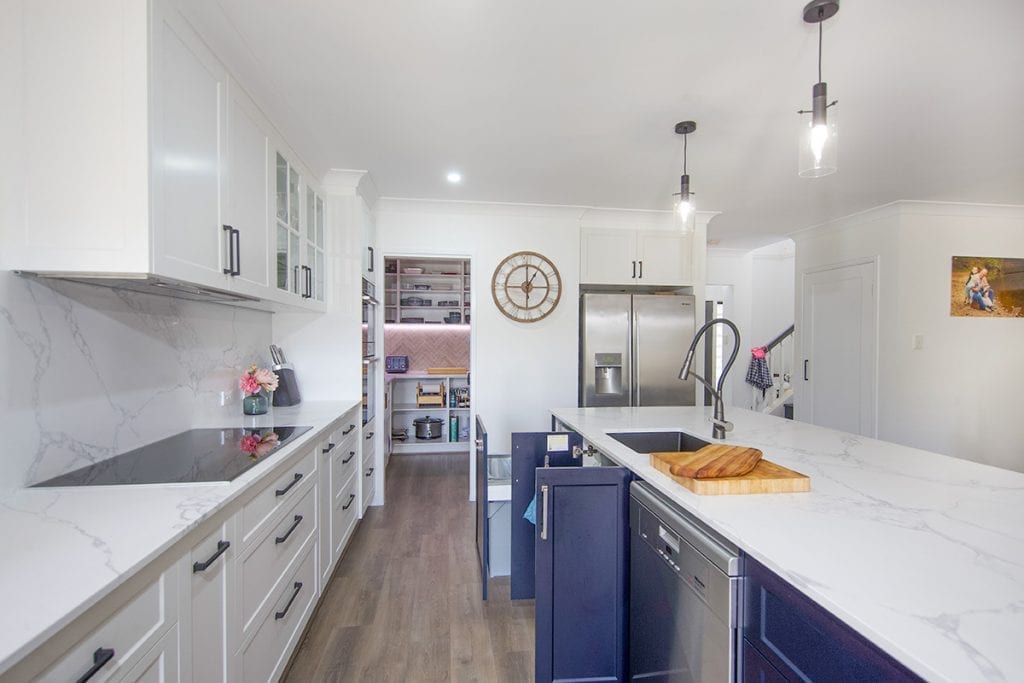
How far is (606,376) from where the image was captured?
361cm

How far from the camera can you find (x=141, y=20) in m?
1.17

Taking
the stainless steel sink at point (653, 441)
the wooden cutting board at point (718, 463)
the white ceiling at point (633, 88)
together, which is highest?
the white ceiling at point (633, 88)

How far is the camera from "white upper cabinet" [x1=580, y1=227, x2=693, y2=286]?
378 centimetres

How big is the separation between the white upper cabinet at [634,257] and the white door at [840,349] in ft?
4.61

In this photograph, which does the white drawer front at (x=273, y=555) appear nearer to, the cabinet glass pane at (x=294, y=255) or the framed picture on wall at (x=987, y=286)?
the cabinet glass pane at (x=294, y=255)

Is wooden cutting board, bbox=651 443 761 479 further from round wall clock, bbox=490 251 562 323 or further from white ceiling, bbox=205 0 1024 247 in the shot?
round wall clock, bbox=490 251 562 323

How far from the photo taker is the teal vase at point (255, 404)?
2342 mm

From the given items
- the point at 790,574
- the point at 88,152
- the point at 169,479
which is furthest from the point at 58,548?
the point at 790,574

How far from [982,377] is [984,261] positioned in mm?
968

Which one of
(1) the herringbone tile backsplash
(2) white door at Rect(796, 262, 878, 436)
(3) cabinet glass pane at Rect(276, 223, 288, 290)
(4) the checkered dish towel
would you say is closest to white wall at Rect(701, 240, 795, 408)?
(4) the checkered dish towel

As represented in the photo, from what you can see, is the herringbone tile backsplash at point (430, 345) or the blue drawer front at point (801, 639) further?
the herringbone tile backsplash at point (430, 345)

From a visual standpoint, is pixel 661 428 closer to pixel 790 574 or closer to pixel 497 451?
pixel 790 574

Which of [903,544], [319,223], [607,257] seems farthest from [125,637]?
[607,257]

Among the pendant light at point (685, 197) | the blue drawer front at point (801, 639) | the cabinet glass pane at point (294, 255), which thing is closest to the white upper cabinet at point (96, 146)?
the cabinet glass pane at point (294, 255)
